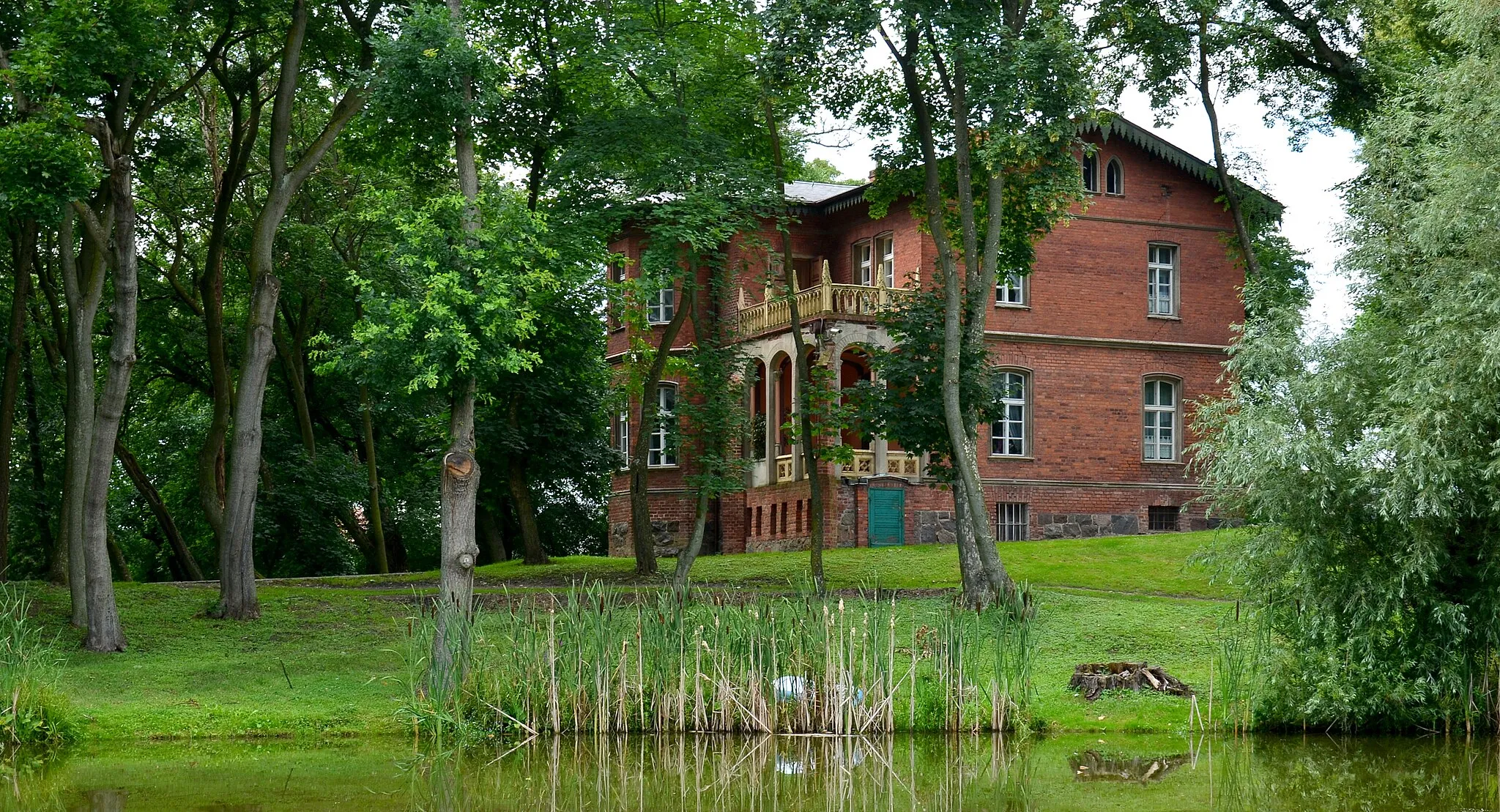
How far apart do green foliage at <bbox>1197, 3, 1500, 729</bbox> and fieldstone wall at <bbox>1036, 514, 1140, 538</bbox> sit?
1724 centimetres

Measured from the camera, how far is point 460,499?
1569 cm

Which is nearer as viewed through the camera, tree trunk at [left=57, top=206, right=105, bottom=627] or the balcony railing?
tree trunk at [left=57, top=206, right=105, bottom=627]

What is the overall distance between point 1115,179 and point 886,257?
16.7 ft

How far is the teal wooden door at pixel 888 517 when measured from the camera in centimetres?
3108

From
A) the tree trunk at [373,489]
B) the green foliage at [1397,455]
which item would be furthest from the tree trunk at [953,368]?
the tree trunk at [373,489]

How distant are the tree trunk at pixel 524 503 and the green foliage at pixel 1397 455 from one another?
17.8 meters

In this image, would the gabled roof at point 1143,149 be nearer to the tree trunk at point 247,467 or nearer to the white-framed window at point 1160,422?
the white-framed window at point 1160,422

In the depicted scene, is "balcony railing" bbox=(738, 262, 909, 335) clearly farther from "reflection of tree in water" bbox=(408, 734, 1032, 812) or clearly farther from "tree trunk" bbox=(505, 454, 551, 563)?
"reflection of tree in water" bbox=(408, 734, 1032, 812)

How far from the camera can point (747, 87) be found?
918 inches

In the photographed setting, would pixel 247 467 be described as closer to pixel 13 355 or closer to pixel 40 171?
pixel 40 171

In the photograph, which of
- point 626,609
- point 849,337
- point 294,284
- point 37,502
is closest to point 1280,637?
point 626,609

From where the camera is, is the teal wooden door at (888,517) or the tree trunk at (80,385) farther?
the teal wooden door at (888,517)

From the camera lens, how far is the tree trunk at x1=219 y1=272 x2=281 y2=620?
65.0 ft

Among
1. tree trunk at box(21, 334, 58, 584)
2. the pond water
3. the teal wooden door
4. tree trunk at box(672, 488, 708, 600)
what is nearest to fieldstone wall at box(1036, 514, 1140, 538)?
the teal wooden door
